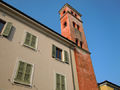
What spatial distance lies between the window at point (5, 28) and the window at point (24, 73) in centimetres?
235

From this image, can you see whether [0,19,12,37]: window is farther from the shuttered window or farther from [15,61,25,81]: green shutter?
the shuttered window

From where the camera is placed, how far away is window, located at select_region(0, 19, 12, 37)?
7510 mm

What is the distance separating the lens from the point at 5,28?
25.6 ft

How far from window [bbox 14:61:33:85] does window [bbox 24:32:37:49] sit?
67.9 inches

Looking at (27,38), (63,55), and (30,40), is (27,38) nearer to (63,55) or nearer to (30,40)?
(30,40)

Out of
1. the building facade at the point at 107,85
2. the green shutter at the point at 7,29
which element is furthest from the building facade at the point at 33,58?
the building facade at the point at 107,85

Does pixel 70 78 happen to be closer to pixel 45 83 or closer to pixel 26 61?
pixel 45 83

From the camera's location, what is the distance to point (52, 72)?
27.7 ft

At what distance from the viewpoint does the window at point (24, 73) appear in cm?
639

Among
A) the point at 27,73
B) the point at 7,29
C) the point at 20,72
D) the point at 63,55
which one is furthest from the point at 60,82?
the point at 7,29

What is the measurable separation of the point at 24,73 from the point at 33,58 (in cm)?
151

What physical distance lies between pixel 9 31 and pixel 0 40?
104 centimetres

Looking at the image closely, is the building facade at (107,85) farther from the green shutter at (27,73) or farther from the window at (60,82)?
the green shutter at (27,73)

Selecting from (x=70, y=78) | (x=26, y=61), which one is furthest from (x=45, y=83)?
(x=70, y=78)
